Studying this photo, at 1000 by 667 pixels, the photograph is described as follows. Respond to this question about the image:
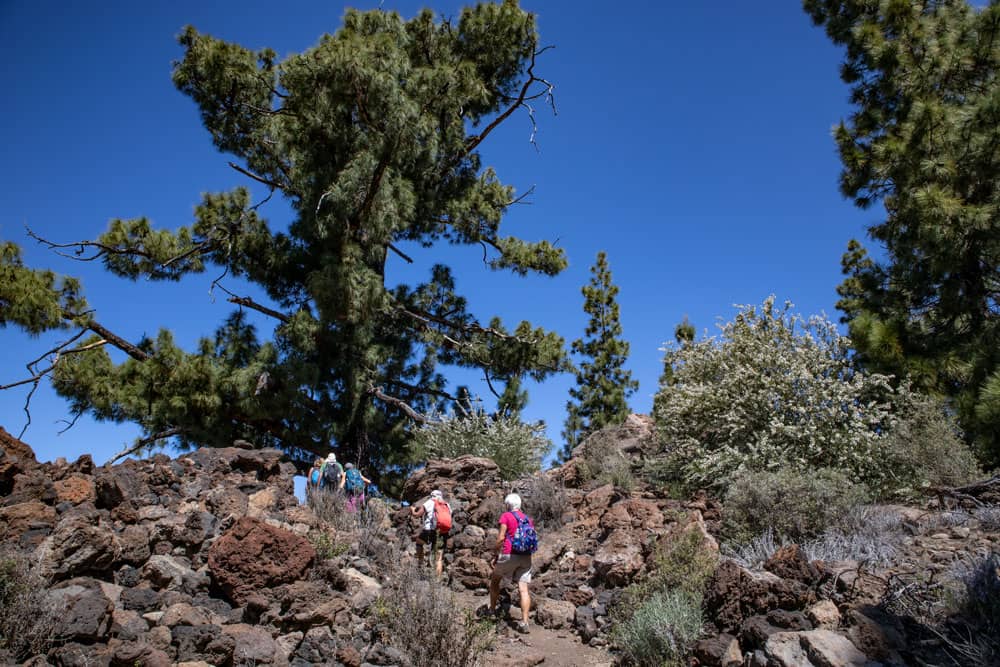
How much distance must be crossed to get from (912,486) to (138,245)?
1380 cm

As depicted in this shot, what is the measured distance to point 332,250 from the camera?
12.9 metres

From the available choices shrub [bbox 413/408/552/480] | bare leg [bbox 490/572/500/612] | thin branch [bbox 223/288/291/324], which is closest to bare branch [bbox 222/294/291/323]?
thin branch [bbox 223/288/291/324]

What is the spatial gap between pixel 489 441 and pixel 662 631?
286 inches

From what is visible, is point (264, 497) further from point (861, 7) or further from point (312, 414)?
point (861, 7)

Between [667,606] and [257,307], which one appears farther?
[257,307]

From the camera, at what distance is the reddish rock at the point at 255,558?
18.2ft

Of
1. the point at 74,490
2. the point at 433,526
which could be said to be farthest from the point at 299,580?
the point at 433,526

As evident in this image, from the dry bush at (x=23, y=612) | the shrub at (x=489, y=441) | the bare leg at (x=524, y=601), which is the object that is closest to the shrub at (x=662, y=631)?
the bare leg at (x=524, y=601)

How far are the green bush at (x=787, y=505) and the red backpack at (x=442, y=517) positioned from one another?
3.66 meters

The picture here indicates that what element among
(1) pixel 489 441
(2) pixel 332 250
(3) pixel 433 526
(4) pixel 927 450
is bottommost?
(3) pixel 433 526

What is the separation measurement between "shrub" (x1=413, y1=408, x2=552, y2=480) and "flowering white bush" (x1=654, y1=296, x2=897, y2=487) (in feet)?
8.89

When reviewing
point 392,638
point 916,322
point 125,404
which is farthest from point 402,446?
point 916,322

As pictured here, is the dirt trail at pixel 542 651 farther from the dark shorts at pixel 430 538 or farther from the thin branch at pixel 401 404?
the thin branch at pixel 401 404

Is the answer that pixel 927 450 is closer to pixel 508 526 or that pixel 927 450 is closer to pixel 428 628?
pixel 508 526
